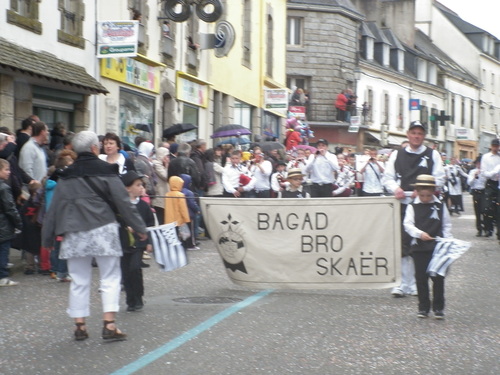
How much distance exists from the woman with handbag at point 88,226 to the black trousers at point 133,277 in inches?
52.1

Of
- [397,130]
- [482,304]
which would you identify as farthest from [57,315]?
[397,130]

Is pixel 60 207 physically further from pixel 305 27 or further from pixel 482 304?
pixel 305 27

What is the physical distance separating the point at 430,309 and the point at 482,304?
2.92ft

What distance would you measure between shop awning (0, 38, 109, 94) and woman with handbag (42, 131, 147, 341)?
25.9 feet

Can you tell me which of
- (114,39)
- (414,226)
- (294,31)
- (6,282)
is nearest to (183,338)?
(414,226)

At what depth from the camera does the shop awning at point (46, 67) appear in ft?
53.2

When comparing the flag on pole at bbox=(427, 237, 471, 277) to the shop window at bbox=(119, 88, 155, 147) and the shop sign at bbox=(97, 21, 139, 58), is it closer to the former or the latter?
the shop sign at bbox=(97, 21, 139, 58)

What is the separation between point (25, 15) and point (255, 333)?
435 inches

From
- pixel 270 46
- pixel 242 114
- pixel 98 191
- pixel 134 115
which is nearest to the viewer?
pixel 98 191

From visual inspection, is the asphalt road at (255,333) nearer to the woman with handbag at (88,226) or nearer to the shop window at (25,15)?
the woman with handbag at (88,226)

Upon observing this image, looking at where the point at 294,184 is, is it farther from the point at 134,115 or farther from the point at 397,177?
the point at 134,115

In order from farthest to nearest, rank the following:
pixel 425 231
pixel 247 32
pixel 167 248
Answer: pixel 247 32, pixel 167 248, pixel 425 231

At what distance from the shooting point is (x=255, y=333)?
828cm

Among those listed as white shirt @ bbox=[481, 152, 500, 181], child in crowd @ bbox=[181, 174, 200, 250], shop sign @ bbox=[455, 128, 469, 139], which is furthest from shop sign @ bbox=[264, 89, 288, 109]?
shop sign @ bbox=[455, 128, 469, 139]
